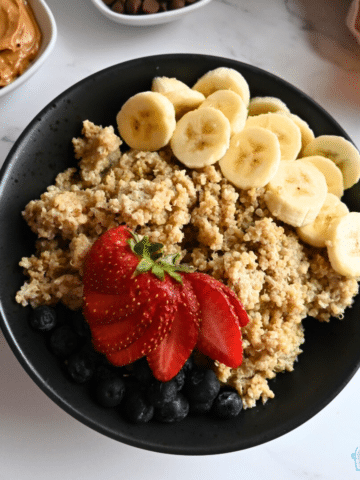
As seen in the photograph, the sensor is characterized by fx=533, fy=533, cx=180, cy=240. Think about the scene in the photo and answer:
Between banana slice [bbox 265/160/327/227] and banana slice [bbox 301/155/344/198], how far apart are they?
1.8 inches

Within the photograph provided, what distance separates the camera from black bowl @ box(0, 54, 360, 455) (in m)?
1.28

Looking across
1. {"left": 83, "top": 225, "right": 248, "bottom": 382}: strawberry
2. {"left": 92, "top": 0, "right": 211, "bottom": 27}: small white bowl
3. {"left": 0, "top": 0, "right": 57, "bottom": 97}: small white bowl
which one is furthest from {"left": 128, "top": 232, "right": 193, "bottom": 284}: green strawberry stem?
{"left": 92, "top": 0, "right": 211, "bottom": 27}: small white bowl

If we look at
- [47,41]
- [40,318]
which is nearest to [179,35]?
[47,41]

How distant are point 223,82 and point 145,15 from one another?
14.1 inches

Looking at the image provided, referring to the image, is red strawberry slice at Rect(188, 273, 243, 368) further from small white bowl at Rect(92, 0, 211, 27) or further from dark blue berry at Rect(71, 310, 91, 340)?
small white bowl at Rect(92, 0, 211, 27)

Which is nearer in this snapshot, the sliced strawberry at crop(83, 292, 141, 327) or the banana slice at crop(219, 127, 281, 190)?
the sliced strawberry at crop(83, 292, 141, 327)

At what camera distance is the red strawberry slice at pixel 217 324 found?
1.23 meters

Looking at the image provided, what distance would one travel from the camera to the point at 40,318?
4.23ft

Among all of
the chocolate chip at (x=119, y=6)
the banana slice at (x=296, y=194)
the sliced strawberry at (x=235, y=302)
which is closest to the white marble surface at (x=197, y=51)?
the chocolate chip at (x=119, y=6)

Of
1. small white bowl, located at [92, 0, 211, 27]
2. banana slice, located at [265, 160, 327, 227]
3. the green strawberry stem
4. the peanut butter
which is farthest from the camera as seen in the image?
small white bowl, located at [92, 0, 211, 27]

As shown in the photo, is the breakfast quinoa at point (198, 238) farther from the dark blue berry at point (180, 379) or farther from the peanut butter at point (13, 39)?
the peanut butter at point (13, 39)

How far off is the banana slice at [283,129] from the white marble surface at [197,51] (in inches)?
15.8

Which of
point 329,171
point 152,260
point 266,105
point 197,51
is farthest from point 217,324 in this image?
point 197,51

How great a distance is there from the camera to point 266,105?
1.51m
